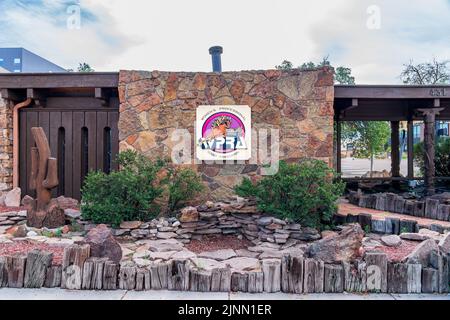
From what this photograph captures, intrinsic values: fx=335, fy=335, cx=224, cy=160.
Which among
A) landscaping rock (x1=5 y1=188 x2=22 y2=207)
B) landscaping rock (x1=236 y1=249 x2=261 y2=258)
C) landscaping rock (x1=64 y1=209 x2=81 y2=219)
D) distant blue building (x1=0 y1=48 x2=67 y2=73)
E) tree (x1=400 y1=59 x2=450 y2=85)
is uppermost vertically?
distant blue building (x1=0 y1=48 x2=67 y2=73)

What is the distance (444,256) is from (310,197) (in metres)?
1.92

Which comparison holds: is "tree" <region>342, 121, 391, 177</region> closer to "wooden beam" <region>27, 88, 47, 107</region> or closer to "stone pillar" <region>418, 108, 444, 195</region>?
"stone pillar" <region>418, 108, 444, 195</region>

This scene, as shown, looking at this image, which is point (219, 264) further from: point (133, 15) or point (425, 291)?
point (133, 15)

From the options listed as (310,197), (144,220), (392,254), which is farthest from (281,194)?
(144,220)

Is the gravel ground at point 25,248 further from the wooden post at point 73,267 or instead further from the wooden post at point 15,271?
the wooden post at point 73,267

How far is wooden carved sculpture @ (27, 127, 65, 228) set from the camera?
477 cm

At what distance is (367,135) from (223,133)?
391 inches

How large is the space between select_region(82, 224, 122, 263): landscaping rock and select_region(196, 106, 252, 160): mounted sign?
293 centimetres

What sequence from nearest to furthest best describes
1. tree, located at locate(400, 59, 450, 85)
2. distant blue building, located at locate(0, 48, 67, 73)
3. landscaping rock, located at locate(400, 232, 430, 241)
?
1. landscaping rock, located at locate(400, 232, 430, 241)
2. tree, located at locate(400, 59, 450, 85)
3. distant blue building, located at locate(0, 48, 67, 73)

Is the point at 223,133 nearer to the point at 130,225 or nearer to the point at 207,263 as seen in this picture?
the point at 130,225

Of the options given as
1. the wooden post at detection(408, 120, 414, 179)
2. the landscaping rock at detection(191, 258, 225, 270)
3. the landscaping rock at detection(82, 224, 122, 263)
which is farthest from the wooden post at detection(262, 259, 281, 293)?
the wooden post at detection(408, 120, 414, 179)

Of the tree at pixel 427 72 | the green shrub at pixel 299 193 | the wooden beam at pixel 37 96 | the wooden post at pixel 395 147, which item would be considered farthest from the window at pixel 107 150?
the tree at pixel 427 72

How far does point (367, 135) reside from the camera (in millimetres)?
13812

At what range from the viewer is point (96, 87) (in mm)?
6047
